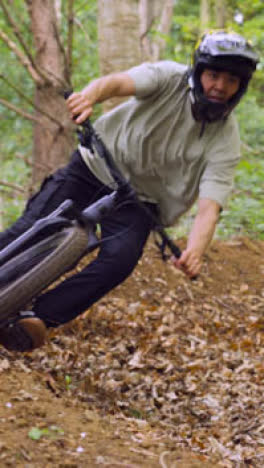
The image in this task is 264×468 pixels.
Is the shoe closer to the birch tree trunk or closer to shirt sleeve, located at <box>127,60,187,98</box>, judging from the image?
shirt sleeve, located at <box>127,60,187,98</box>

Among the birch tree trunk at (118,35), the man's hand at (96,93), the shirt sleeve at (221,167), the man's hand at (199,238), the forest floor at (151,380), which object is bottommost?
the forest floor at (151,380)

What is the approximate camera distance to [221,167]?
3.98 meters

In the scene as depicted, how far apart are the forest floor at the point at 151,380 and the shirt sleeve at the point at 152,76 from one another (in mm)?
2188

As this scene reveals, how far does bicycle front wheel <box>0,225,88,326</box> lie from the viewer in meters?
3.11

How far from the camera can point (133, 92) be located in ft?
12.8

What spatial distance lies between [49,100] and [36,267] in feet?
13.3

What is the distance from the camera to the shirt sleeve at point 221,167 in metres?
3.87

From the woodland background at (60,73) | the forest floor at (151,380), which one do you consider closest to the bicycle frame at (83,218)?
the forest floor at (151,380)

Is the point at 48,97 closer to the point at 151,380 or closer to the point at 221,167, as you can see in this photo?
the point at 221,167

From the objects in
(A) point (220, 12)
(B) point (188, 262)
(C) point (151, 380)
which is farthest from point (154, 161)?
(A) point (220, 12)

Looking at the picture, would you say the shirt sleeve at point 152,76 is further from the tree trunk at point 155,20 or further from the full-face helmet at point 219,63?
the tree trunk at point 155,20

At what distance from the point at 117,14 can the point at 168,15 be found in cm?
591

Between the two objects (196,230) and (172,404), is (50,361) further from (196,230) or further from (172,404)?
(196,230)

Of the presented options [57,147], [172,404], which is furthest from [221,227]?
[172,404]
